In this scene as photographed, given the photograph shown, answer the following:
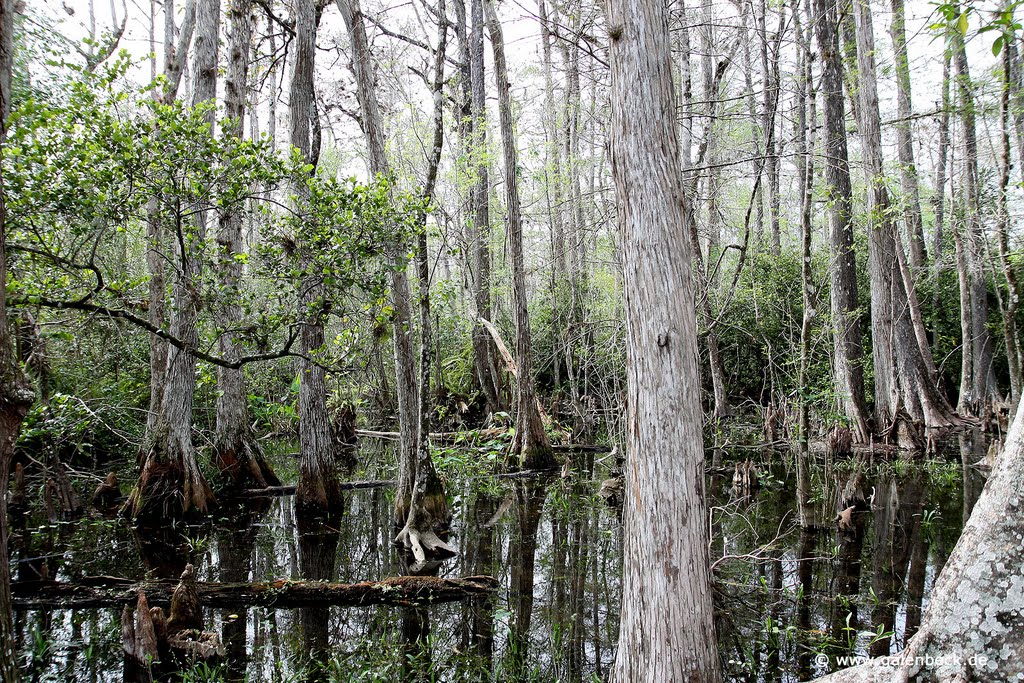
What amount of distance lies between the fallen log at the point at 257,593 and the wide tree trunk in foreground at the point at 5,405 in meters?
2.43

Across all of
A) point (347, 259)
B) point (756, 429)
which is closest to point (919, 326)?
point (756, 429)

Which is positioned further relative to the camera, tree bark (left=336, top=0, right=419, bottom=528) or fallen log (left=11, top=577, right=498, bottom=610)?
tree bark (left=336, top=0, right=419, bottom=528)

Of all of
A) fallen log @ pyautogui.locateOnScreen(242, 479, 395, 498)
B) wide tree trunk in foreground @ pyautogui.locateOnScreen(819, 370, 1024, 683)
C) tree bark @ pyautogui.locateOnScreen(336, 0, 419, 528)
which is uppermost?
tree bark @ pyautogui.locateOnScreen(336, 0, 419, 528)

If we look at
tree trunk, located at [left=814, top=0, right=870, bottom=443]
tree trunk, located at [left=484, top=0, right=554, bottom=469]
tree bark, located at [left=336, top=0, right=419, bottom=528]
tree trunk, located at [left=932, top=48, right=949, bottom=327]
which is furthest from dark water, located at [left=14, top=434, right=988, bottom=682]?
tree trunk, located at [left=932, top=48, right=949, bottom=327]

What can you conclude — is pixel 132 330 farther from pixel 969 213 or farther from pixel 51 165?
pixel 969 213

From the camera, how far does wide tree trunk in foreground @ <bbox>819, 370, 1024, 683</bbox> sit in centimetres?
239

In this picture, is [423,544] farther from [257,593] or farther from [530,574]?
[257,593]

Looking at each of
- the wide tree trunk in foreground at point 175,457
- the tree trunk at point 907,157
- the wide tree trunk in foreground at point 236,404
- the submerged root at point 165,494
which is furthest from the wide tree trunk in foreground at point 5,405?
the tree trunk at point 907,157

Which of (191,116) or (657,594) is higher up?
(191,116)

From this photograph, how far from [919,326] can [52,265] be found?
13.1 m

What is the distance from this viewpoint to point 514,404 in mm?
11922

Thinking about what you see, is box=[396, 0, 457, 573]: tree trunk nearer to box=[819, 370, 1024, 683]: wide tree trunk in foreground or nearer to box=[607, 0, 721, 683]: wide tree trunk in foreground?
box=[607, 0, 721, 683]: wide tree trunk in foreground

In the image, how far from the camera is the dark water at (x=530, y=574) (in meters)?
4.55

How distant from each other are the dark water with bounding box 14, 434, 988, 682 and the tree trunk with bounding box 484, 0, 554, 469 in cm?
111
